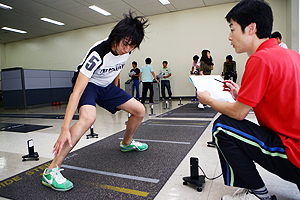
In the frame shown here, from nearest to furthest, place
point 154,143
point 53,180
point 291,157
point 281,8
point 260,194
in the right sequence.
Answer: point 291,157, point 260,194, point 53,180, point 154,143, point 281,8

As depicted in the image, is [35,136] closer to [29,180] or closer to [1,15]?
[29,180]

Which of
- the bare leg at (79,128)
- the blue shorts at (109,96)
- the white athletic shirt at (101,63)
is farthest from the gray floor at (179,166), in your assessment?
the white athletic shirt at (101,63)

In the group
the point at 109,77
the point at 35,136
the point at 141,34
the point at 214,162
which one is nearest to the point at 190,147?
the point at 214,162

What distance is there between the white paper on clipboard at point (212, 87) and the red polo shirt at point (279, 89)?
0.31 metres

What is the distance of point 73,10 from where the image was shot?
8.23 metres

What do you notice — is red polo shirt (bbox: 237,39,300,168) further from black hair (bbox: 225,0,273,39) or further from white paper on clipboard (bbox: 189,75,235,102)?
white paper on clipboard (bbox: 189,75,235,102)

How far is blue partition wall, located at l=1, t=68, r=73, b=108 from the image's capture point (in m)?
7.65

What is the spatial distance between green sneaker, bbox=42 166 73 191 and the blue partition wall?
7.24 metres

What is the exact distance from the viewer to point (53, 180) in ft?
4.83

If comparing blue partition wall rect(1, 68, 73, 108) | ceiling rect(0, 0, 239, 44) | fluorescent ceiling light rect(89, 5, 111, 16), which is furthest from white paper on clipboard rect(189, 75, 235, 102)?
blue partition wall rect(1, 68, 73, 108)

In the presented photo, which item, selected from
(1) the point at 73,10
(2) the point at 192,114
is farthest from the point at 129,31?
(1) the point at 73,10

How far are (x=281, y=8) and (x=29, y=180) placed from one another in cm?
885

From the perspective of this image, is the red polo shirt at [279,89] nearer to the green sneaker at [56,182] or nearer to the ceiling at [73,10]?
the green sneaker at [56,182]

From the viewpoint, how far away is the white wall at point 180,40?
320 inches
